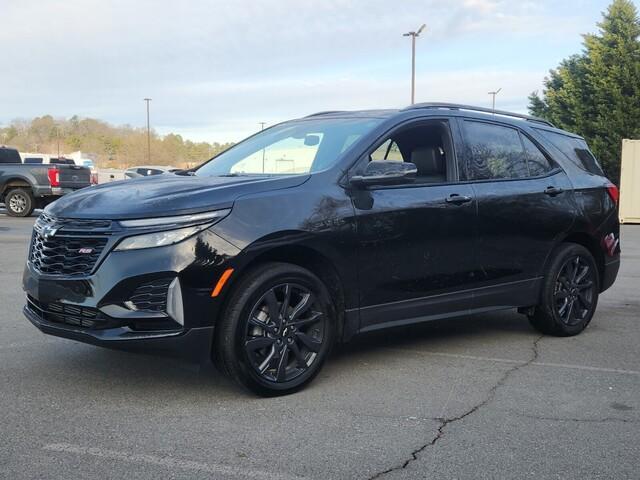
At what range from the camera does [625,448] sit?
3.66m

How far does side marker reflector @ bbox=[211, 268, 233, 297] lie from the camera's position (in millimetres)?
4031

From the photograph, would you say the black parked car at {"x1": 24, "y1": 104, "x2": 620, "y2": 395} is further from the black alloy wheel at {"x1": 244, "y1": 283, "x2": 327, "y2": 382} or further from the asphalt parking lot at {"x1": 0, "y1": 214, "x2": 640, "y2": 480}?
the asphalt parking lot at {"x1": 0, "y1": 214, "x2": 640, "y2": 480}

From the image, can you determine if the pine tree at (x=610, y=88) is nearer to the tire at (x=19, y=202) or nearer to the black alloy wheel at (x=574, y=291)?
the tire at (x=19, y=202)

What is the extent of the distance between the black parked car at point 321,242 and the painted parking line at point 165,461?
2.13 ft

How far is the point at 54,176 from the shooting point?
19.0 metres

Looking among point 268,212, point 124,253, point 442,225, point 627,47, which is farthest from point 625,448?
point 627,47

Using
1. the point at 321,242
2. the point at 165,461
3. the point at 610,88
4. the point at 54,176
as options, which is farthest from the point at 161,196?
the point at 610,88

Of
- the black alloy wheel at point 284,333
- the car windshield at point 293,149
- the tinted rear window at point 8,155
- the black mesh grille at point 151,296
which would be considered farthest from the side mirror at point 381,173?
the tinted rear window at point 8,155

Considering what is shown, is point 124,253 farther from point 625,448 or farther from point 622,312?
point 622,312

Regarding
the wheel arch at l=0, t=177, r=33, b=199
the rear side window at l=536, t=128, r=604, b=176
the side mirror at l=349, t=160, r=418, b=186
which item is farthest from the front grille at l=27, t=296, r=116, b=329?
the wheel arch at l=0, t=177, r=33, b=199

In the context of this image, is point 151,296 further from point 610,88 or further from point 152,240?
point 610,88

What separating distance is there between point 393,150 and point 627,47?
32366 millimetres

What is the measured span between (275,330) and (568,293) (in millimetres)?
3062

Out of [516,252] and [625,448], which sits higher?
[516,252]
